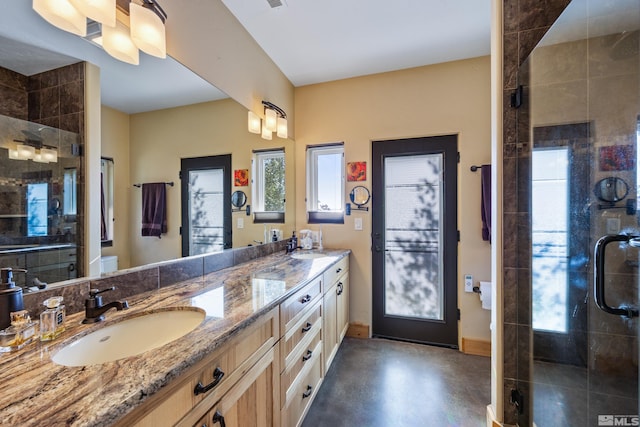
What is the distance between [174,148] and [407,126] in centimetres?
207

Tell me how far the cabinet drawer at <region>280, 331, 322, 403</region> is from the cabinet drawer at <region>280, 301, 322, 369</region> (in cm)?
4

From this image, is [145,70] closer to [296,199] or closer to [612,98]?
[296,199]

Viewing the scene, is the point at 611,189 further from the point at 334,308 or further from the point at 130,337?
the point at 130,337

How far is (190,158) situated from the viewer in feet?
5.34

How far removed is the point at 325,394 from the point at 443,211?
1860mm

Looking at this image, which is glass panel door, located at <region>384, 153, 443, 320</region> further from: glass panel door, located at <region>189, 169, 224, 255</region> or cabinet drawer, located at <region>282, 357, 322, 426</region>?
glass panel door, located at <region>189, 169, 224, 255</region>

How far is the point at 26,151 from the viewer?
0.88 m

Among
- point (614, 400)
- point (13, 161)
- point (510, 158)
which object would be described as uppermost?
point (510, 158)

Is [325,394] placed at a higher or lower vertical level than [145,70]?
lower

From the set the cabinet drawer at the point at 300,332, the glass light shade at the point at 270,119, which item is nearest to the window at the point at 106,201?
the cabinet drawer at the point at 300,332

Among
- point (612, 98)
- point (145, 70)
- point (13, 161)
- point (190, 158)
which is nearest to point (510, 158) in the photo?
point (612, 98)

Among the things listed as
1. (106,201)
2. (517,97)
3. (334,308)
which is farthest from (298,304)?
(517,97)

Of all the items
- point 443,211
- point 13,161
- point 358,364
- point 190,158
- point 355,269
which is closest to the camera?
point 13,161

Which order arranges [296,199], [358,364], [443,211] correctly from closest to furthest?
[358,364] < [443,211] < [296,199]
